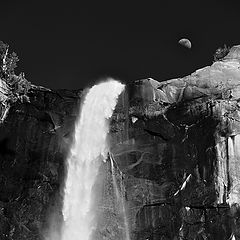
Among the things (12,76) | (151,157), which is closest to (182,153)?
(151,157)

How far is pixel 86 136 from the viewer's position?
3353 cm

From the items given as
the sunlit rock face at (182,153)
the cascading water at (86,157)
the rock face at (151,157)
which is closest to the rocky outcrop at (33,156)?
the rock face at (151,157)

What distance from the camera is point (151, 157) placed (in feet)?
103

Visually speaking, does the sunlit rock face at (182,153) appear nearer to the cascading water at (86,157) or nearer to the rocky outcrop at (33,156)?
the cascading water at (86,157)

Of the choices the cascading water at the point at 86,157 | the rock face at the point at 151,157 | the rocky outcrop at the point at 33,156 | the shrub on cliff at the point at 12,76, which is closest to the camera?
the rock face at the point at 151,157

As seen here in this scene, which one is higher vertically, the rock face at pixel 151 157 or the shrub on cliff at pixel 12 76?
the shrub on cliff at pixel 12 76

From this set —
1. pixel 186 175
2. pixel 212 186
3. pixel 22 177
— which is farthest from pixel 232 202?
pixel 22 177

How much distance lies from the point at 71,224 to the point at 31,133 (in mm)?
6923

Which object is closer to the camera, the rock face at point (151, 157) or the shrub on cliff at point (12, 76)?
the rock face at point (151, 157)

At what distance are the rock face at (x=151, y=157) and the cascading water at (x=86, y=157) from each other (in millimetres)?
594

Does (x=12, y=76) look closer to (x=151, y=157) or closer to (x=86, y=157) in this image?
(x=86, y=157)

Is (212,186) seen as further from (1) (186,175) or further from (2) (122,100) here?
(2) (122,100)

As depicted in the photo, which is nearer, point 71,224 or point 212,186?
point 212,186

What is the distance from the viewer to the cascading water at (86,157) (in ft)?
100
